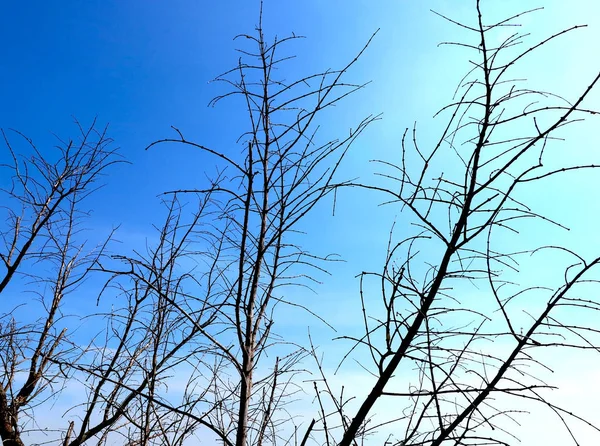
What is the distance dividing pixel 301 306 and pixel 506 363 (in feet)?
3.01

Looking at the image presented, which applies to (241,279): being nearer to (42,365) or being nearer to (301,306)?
(301,306)

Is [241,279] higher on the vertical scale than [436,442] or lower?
higher

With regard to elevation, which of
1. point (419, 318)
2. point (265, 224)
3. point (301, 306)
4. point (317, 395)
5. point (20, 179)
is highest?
point (20, 179)

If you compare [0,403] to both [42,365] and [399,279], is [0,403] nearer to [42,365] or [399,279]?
[42,365]

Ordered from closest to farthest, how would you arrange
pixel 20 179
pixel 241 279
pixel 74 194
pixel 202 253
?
pixel 241 279, pixel 202 253, pixel 20 179, pixel 74 194

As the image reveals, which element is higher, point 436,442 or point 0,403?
point 0,403

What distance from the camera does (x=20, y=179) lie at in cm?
428

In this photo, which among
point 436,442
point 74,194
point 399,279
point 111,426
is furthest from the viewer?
point 74,194

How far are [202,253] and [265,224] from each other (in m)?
1.26

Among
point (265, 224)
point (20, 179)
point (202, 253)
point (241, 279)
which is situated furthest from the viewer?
point (20, 179)

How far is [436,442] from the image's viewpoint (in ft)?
3.87

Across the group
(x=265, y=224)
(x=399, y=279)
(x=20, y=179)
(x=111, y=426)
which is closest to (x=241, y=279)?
(x=265, y=224)

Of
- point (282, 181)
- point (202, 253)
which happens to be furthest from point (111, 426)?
point (282, 181)

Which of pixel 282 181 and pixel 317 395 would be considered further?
pixel 282 181
